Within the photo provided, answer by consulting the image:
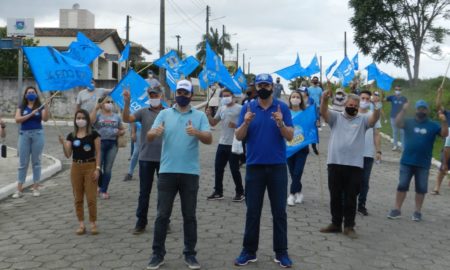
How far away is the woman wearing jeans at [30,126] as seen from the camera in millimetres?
8838

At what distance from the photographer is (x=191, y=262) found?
5535 millimetres

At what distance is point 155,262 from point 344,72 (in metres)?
13.0

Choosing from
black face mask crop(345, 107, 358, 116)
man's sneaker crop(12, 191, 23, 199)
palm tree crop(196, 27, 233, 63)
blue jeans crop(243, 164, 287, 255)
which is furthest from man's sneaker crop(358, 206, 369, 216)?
palm tree crop(196, 27, 233, 63)

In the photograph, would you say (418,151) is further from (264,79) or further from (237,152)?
(264,79)

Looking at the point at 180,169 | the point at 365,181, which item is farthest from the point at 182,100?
the point at 365,181

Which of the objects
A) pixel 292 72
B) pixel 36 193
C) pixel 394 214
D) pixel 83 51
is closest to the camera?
pixel 394 214

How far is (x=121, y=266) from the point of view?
561 centimetres

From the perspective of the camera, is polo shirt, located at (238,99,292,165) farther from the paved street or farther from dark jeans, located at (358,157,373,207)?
dark jeans, located at (358,157,373,207)

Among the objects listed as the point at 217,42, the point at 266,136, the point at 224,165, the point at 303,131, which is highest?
the point at 217,42

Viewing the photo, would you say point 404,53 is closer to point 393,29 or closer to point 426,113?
point 393,29

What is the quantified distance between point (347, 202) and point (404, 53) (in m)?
36.7

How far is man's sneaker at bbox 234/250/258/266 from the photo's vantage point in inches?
223

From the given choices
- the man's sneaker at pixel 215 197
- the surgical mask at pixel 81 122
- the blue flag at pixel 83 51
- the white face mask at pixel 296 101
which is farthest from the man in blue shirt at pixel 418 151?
the blue flag at pixel 83 51

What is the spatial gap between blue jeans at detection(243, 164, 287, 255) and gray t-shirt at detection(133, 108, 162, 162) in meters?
1.54
